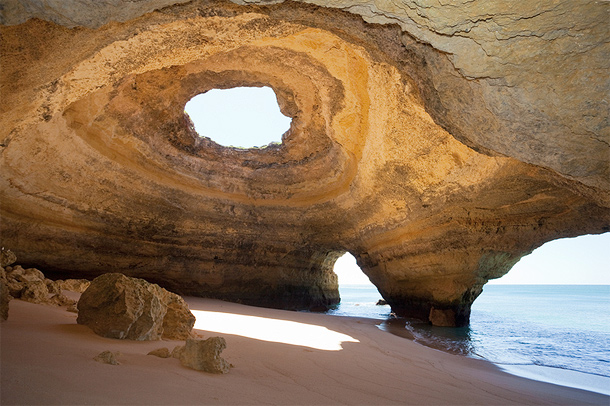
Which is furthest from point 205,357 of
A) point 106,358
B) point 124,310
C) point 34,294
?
point 34,294

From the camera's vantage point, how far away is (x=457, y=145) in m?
5.08

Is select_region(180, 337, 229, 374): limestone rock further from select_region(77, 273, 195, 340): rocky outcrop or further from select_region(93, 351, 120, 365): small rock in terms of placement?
select_region(77, 273, 195, 340): rocky outcrop

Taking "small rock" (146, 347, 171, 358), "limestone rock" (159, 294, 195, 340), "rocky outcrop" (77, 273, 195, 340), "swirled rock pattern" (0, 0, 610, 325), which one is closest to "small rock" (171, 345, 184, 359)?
"small rock" (146, 347, 171, 358)

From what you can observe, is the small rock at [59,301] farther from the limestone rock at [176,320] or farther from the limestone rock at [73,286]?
the limestone rock at [73,286]

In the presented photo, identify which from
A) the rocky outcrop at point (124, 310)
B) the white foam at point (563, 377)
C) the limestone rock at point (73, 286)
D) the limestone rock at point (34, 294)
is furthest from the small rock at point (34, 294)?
the white foam at point (563, 377)

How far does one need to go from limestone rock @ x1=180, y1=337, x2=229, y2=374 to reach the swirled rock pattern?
7.67 ft

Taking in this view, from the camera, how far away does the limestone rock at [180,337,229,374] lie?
214cm

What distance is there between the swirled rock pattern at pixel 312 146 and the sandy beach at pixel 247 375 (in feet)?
6.13

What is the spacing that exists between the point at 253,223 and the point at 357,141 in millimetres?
3781

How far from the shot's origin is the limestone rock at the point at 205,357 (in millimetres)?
2143

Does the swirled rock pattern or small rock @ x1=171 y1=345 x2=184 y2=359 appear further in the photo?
the swirled rock pattern

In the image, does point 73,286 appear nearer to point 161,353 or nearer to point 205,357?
point 161,353

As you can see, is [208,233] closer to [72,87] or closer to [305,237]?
[305,237]

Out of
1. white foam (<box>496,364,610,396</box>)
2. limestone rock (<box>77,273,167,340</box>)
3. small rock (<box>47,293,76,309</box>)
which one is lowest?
white foam (<box>496,364,610,396</box>)
